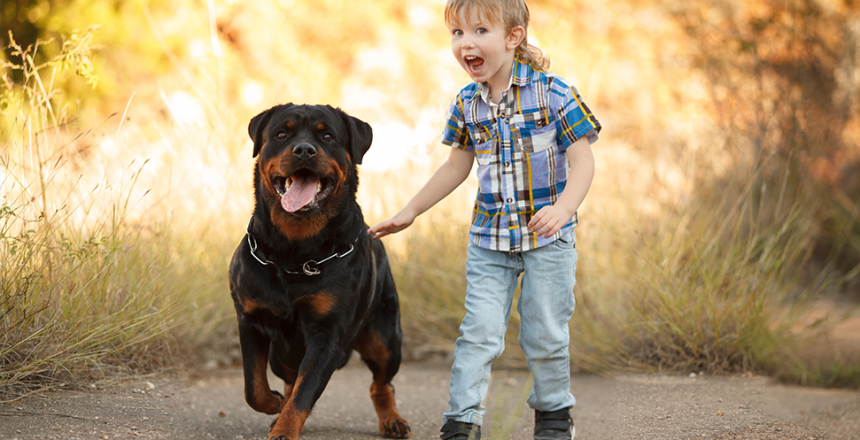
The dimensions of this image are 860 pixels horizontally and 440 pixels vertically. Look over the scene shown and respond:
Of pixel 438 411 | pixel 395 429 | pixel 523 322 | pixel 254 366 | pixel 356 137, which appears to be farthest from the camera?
pixel 438 411

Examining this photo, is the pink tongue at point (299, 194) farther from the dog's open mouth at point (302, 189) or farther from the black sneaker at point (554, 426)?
the black sneaker at point (554, 426)

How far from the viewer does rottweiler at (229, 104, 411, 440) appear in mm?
2719

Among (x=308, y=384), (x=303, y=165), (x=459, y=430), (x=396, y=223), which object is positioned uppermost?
(x=303, y=165)

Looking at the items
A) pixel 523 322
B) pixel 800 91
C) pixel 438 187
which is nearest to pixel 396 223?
pixel 438 187

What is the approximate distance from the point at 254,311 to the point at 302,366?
305 mm

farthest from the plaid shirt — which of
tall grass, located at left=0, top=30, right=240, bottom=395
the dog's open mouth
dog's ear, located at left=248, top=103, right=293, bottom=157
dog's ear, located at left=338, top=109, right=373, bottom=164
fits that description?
tall grass, located at left=0, top=30, right=240, bottom=395

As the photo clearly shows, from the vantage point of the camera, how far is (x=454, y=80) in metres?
6.79

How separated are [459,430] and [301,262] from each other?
896 millimetres

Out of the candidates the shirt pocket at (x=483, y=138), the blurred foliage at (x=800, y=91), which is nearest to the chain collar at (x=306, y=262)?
the shirt pocket at (x=483, y=138)

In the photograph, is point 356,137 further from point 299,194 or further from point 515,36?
point 515,36

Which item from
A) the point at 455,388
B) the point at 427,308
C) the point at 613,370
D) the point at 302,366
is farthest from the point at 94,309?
the point at 613,370

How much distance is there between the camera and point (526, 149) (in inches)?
114

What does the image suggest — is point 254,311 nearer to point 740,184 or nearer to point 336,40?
Result: point 740,184

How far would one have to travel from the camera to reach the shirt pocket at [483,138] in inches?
117
